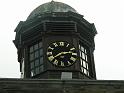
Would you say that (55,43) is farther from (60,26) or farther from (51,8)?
(51,8)

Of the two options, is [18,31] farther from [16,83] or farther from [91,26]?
[16,83]

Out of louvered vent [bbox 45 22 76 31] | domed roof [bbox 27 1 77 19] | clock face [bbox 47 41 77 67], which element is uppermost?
domed roof [bbox 27 1 77 19]

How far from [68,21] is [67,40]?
55.7 inches

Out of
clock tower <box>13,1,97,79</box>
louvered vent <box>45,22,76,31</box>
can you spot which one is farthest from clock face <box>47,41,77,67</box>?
louvered vent <box>45,22,76,31</box>

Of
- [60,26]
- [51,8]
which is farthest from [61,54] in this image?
[51,8]

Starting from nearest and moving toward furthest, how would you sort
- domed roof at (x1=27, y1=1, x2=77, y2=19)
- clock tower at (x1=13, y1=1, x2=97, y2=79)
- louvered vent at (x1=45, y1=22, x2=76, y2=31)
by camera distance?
1. clock tower at (x1=13, y1=1, x2=97, y2=79)
2. louvered vent at (x1=45, y1=22, x2=76, y2=31)
3. domed roof at (x1=27, y1=1, x2=77, y2=19)

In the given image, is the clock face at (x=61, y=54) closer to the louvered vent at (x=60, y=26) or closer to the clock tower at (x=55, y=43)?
the clock tower at (x=55, y=43)

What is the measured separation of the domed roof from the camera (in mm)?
28625

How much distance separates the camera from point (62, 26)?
27.4m

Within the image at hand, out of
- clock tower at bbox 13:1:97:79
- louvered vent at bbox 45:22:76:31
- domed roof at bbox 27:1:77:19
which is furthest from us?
domed roof at bbox 27:1:77:19

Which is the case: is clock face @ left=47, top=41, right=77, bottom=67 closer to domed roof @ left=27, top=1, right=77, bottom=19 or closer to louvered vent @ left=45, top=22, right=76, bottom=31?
louvered vent @ left=45, top=22, right=76, bottom=31

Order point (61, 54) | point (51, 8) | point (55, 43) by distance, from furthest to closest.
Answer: point (51, 8)
point (55, 43)
point (61, 54)

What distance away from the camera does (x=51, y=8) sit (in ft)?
94.2

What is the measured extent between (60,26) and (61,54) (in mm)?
2057
